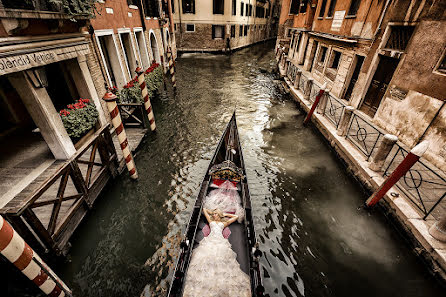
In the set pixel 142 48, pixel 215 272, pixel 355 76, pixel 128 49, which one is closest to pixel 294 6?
pixel 355 76

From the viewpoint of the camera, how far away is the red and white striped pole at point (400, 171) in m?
3.23

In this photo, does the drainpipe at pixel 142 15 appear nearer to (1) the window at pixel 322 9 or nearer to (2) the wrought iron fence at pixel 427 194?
(1) the window at pixel 322 9

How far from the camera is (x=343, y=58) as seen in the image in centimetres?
865

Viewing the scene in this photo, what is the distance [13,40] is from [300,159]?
6.68 meters

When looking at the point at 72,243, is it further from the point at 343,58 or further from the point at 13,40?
the point at 343,58

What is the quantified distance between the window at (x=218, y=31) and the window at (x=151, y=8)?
1014 cm

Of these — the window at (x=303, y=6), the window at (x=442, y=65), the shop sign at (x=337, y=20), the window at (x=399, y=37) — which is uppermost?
the window at (x=303, y=6)

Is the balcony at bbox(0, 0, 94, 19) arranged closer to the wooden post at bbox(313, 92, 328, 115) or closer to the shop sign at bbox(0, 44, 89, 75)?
the shop sign at bbox(0, 44, 89, 75)

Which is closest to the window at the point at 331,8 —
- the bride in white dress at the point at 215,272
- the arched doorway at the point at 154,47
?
the arched doorway at the point at 154,47

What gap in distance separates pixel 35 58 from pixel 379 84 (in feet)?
30.4

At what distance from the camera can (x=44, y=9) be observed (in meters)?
3.89

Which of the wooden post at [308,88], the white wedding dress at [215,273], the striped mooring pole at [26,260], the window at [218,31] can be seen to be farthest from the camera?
the window at [218,31]

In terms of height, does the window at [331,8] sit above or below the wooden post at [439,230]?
above

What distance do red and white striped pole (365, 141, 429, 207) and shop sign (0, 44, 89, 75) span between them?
21.4ft
